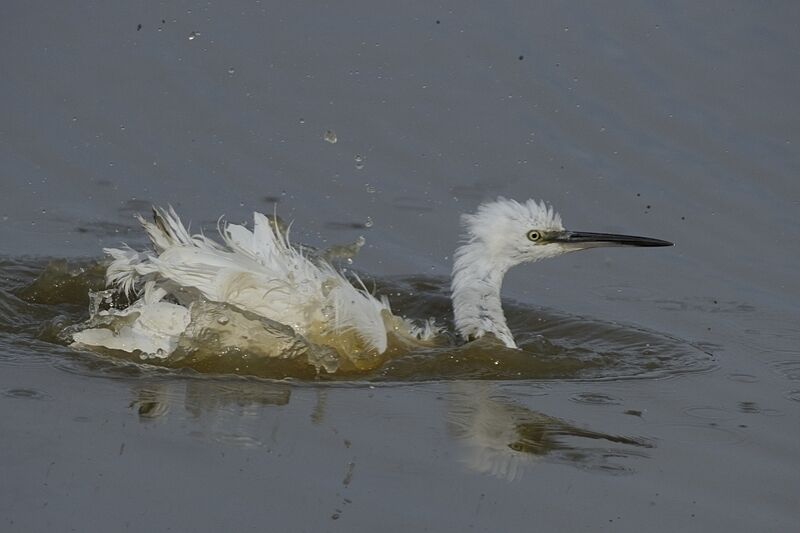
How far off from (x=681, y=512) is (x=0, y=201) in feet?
20.2

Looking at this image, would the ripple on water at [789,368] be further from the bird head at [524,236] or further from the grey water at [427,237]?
the bird head at [524,236]

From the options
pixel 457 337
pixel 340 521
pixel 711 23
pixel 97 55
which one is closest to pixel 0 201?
pixel 97 55

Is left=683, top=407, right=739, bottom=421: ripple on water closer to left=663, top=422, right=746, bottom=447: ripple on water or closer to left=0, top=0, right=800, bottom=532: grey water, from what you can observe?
left=0, top=0, right=800, bottom=532: grey water

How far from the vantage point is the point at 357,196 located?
10.7m

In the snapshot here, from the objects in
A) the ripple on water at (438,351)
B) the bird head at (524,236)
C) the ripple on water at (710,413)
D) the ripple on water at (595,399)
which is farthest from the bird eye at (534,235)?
the ripple on water at (710,413)

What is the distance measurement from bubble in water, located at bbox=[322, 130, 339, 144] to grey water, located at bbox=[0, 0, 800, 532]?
0.09m

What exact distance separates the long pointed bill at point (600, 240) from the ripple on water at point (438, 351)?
494 mm

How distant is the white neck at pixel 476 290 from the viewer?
8.94 meters

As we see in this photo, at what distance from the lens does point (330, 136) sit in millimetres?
11422

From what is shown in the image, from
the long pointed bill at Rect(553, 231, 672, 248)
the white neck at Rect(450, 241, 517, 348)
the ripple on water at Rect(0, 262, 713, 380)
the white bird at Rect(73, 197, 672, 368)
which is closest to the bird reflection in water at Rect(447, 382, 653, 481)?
the ripple on water at Rect(0, 262, 713, 380)

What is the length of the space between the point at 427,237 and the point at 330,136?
1.61 metres

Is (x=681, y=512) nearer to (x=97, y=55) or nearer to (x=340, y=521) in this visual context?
(x=340, y=521)

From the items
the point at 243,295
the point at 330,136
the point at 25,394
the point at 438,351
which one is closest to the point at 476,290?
the point at 438,351

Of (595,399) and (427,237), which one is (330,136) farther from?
(595,399)
